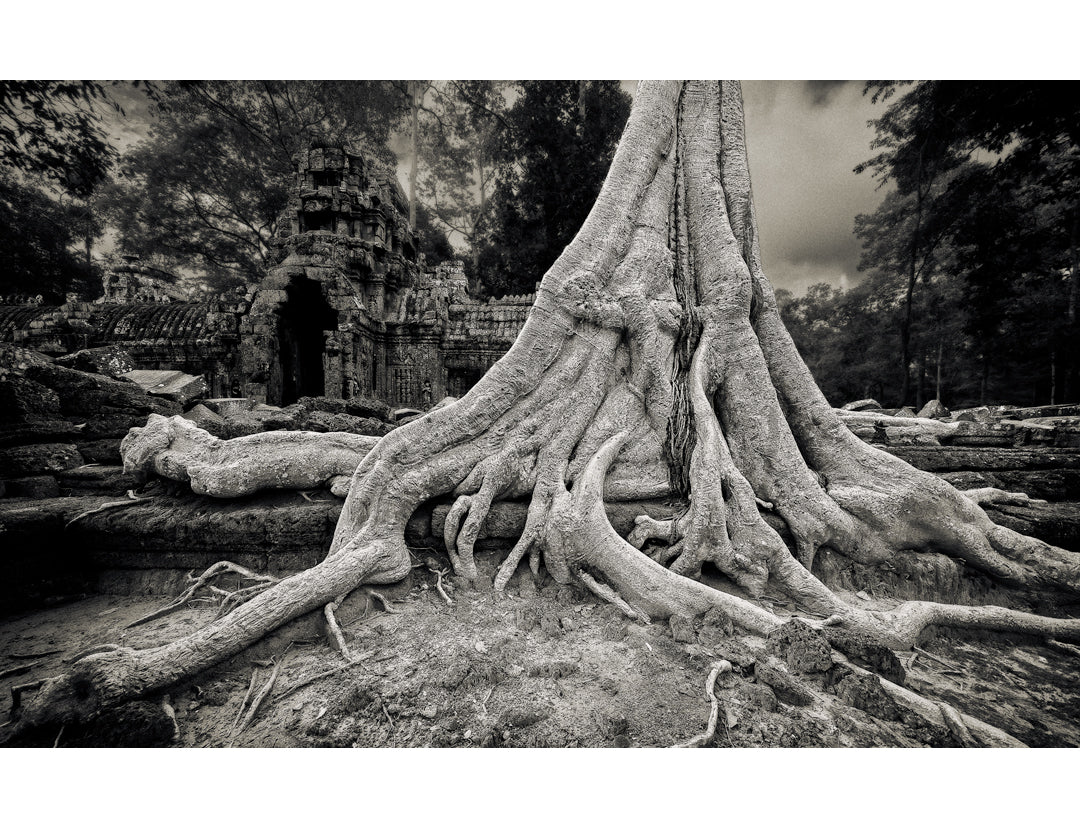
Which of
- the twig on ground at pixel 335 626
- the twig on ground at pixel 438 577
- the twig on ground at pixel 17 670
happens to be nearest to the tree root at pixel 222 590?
the twig on ground at pixel 17 670

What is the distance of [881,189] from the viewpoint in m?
3.39

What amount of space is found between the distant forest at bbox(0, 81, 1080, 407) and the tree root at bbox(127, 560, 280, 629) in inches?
114

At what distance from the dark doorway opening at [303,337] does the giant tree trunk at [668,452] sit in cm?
669

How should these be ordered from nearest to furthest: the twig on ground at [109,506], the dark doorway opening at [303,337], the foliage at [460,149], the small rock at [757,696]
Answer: the small rock at [757,696] < the twig on ground at [109,506] < the foliage at [460,149] < the dark doorway opening at [303,337]

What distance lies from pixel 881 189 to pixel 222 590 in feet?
18.6

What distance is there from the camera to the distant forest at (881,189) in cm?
259

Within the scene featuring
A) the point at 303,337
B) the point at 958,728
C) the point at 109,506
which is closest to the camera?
the point at 958,728

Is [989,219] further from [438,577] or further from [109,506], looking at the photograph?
[109,506]

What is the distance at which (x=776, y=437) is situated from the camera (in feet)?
8.80

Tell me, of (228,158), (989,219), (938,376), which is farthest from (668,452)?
(228,158)

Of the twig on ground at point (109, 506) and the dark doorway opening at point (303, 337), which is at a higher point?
the dark doorway opening at point (303, 337)

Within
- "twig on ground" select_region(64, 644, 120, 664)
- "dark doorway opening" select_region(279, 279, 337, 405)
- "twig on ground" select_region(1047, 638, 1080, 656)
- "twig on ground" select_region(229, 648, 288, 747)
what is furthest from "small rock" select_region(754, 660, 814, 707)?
"dark doorway opening" select_region(279, 279, 337, 405)

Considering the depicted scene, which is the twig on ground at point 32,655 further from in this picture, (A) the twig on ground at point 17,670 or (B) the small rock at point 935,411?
(B) the small rock at point 935,411

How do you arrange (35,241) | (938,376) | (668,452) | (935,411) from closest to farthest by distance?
(668,452) → (35,241) → (935,411) → (938,376)
